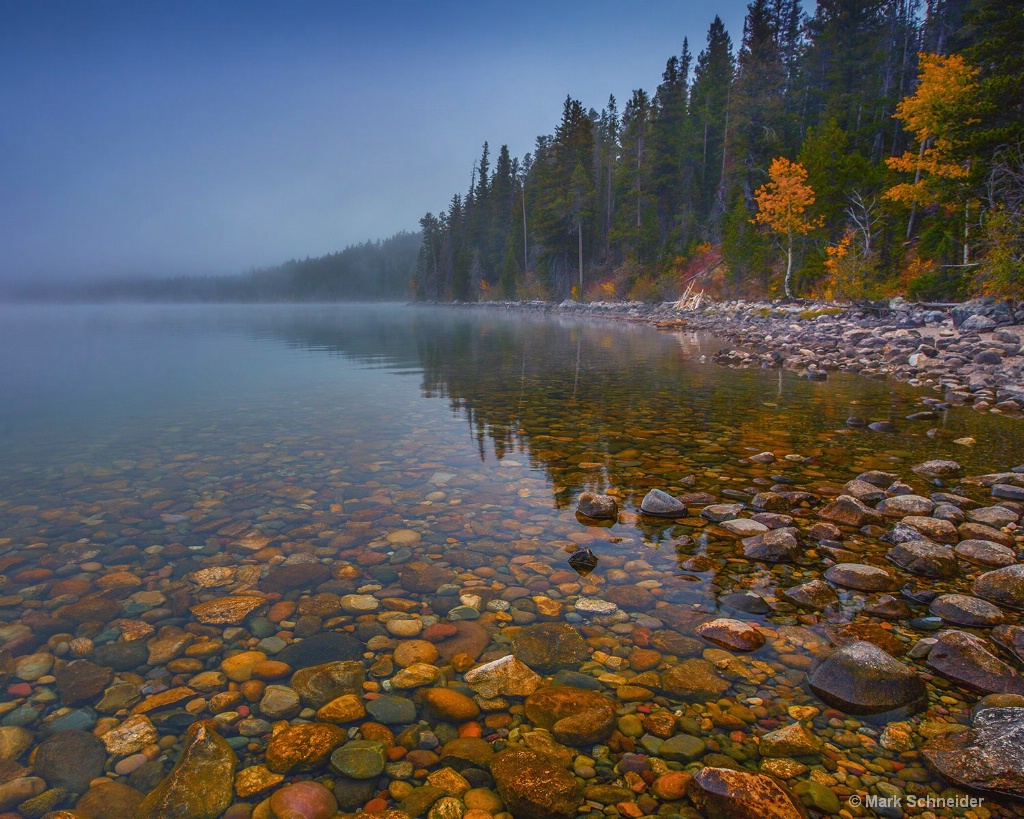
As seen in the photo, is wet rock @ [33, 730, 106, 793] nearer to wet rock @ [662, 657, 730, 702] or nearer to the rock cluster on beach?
the rock cluster on beach

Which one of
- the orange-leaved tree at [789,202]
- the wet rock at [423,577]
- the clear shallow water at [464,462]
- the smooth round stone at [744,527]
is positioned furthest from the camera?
the orange-leaved tree at [789,202]

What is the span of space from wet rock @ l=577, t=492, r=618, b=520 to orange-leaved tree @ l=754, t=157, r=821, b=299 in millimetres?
34408

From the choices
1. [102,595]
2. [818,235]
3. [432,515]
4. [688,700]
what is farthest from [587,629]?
[818,235]

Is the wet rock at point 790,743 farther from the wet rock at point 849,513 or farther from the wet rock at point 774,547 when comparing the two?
the wet rock at point 849,513

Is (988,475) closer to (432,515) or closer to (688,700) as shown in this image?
(688,700)

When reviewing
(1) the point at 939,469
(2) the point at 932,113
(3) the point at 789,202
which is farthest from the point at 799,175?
(1) the point at 939,469

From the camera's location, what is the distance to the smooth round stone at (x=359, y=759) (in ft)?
7.91

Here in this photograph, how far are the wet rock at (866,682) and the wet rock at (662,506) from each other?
2302 mm

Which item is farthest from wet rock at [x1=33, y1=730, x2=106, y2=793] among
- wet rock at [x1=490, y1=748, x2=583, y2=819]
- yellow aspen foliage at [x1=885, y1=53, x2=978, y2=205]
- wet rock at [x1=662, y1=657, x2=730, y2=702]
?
yellow aspen foliage at [x1=885, y1=53, x2=978, y2=205]

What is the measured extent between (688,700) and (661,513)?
2.53m

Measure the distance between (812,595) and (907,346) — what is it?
53.8 ft

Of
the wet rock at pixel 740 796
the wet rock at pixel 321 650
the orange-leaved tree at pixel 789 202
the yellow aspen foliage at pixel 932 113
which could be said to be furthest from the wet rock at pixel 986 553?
the orange-leaved tree at pixel 789 202

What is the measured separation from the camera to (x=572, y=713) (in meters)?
2.72

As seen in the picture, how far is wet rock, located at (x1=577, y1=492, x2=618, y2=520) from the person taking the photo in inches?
208
